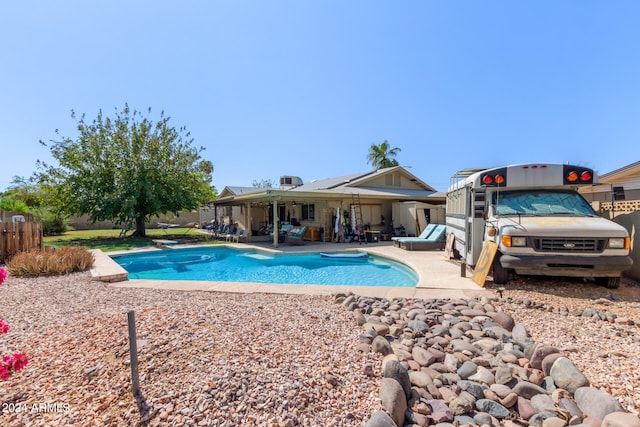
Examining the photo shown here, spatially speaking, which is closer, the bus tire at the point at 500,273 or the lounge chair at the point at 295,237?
the bus tire at the point at 500,273

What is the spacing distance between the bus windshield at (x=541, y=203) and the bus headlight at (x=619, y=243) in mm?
829

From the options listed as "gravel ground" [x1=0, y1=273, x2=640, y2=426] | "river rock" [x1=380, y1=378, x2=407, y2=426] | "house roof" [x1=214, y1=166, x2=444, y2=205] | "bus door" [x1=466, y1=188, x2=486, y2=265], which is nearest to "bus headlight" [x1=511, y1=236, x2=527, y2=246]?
"gravel ground" [x1=0, y1=273, x2=640, y2=426]

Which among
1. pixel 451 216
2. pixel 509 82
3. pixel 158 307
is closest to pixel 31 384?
pixel 158 307

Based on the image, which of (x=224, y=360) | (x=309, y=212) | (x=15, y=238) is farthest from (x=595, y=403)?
(x=309, y=212)

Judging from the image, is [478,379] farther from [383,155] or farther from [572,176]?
[383,155]

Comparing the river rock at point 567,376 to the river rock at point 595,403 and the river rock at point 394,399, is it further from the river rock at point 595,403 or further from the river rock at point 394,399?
the river rock at point 394,399

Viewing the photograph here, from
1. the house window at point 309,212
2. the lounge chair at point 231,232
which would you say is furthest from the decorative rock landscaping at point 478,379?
the lounge chair at point 231,232

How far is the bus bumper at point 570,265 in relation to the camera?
488cm

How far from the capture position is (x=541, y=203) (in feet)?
19.3

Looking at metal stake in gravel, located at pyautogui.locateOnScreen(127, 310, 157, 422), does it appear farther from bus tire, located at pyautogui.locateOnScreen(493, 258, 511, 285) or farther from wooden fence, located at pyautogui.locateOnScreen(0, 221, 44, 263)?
wooden fence, located at pyautogui.locateOnScreen(0, 221, 44, 263)

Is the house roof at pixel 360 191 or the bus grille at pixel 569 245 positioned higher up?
the house roof at pixel 360 191

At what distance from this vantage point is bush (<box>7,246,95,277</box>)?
7.20 meters

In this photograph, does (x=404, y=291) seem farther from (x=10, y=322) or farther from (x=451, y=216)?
(x=10, y=322)

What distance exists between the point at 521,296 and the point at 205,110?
15.4 metres
